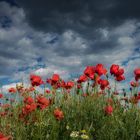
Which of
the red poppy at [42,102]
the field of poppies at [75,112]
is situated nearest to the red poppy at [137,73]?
the field of poppies at [75,112]

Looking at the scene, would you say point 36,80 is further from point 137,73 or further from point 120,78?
point 137,73

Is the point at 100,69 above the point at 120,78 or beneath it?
above

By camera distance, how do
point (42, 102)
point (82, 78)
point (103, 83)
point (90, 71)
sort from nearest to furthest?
point (42, 102) < point (90, 71) < point (103, 83) < point (82, 78)

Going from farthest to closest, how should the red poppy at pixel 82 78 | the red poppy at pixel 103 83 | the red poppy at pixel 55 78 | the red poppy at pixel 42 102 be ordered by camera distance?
1. the red poppy at pixel 82 78
2. the red poppy at pixel 103 83
3. the red poppy at pixel 55 78
4. the red poppy at pixel 42 102

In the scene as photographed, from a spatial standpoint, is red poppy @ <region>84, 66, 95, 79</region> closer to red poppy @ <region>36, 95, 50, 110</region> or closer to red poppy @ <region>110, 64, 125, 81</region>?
red poppy @ <region>110, 64, 125, 81</region>

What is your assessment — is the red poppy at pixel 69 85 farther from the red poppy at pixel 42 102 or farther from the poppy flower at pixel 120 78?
the red poppy at pixel 42 102

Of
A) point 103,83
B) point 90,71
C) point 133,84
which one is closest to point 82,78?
point 103,83

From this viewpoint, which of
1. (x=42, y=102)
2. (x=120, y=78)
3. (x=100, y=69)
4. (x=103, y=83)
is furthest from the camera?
(x=103, y=83)

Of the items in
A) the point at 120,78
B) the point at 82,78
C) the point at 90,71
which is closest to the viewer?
the point at 90,71

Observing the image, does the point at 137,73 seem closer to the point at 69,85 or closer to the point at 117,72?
the point at 117,72

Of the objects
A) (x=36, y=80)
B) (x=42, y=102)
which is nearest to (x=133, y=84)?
(x=36, y=80)

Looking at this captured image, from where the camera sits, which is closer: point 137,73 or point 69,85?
point 137,73

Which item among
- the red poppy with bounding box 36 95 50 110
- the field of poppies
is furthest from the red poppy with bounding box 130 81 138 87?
the red poppy with bounding box 36 95 50 110

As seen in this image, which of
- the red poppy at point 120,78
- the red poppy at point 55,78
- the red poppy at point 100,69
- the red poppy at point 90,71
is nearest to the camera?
the red poppy at point 100,69
